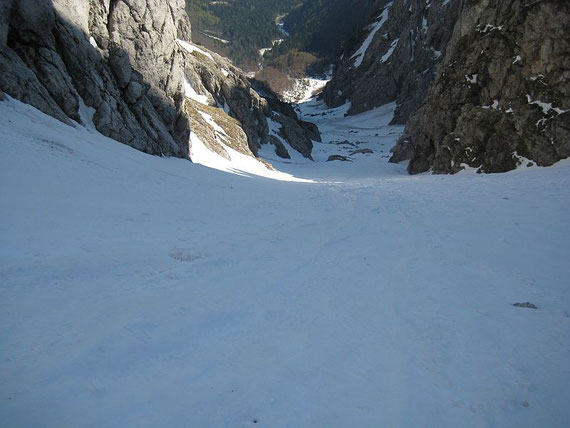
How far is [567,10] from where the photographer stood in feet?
69.4

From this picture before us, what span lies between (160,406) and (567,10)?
30.4 meters

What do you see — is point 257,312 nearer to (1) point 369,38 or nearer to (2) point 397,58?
(2) point 397,58

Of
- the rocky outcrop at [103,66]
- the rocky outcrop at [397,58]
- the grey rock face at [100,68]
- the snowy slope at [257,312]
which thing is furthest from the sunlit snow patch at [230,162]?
the rocky outcrop at [397,58]

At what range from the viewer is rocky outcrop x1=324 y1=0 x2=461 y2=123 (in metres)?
90.8

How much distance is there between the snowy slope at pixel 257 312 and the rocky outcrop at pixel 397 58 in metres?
89.9

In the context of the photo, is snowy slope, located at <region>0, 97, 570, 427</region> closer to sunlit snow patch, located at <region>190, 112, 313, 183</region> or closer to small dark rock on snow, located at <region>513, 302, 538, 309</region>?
small dark rock on snow, located at <region>513, 302, 538, 309</region>

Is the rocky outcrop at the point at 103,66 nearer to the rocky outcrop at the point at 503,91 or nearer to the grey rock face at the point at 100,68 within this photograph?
the grey rock face at the point at 100,68

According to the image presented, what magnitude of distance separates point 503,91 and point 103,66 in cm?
2717

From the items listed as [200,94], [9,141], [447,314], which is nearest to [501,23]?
[447,314]

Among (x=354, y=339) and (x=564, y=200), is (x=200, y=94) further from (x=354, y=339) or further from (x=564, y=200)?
(x=354, y=339)

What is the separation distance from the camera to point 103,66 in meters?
19.2

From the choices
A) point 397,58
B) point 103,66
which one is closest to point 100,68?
point 103,66

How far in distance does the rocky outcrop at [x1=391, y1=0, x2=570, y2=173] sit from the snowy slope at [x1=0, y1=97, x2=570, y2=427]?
42.2 feet

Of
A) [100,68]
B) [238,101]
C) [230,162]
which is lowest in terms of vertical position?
[230,162]
